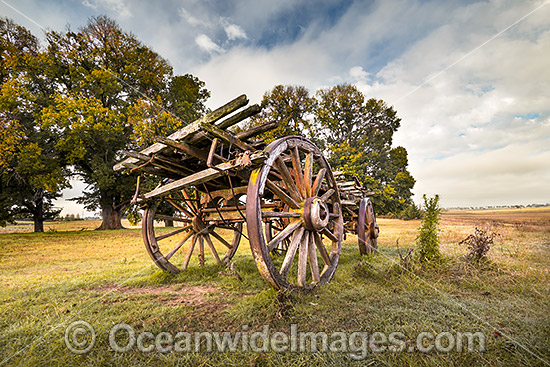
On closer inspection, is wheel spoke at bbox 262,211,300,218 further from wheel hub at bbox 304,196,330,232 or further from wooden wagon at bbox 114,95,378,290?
wheel hub at bbox 304,196,330,232

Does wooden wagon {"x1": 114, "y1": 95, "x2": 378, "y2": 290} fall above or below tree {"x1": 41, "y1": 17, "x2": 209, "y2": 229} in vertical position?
below

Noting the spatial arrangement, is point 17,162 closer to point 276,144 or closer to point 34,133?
point 34,133

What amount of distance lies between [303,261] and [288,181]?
50.6 inches

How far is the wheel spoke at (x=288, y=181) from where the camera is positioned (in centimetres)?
362

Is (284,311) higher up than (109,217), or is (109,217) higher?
(109,217)

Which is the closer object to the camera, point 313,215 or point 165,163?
point 313,215

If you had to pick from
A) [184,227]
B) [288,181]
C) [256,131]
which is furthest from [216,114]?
[184,227]

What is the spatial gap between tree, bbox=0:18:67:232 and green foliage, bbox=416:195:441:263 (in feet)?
55.3

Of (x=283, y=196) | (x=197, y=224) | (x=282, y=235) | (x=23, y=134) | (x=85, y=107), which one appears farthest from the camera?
(x=85, y=107)

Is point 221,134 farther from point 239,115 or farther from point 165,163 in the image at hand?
point 165,163

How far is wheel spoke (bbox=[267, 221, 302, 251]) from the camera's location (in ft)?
10.4

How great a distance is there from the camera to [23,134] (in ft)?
39.4

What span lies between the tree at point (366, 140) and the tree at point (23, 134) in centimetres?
1836

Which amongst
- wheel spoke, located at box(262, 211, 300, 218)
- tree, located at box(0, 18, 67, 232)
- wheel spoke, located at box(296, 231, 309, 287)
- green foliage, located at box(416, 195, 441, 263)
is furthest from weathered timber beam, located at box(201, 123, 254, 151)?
tree, located at box(0, 18, 67, 232)
